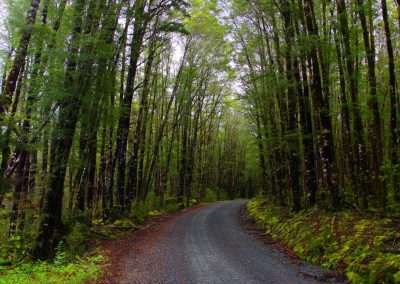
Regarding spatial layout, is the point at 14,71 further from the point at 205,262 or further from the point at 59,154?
the point at 205,262

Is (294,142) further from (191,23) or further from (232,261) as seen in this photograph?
(191,23)

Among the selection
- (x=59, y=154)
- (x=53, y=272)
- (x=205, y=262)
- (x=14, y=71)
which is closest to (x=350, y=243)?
(x=205, y=262)

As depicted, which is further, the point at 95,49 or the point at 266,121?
the point at 266,121

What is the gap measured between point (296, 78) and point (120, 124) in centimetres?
812

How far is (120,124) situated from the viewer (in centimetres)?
1430

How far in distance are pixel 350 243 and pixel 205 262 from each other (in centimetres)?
354

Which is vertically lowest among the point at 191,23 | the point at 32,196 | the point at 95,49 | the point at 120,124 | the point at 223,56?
the point at 32,196

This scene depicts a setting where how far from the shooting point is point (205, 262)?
7758 millimetres

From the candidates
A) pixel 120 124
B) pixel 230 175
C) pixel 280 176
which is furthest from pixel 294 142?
pixel 230 175

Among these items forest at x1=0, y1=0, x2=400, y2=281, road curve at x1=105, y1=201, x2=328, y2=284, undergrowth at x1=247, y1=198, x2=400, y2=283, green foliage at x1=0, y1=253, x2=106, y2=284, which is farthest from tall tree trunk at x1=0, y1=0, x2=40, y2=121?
undergrowth at x1=247, y1=198, x2=400, y2=283

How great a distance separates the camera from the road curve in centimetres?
652

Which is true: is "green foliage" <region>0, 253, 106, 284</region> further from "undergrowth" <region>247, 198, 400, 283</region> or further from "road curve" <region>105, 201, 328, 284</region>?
"undergrowth" <region>247, 198, 400, 283</region>

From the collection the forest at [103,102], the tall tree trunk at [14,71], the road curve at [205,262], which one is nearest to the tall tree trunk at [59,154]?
the forest at [103,102]

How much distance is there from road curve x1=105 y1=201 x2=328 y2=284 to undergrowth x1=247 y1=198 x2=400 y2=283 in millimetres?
634
